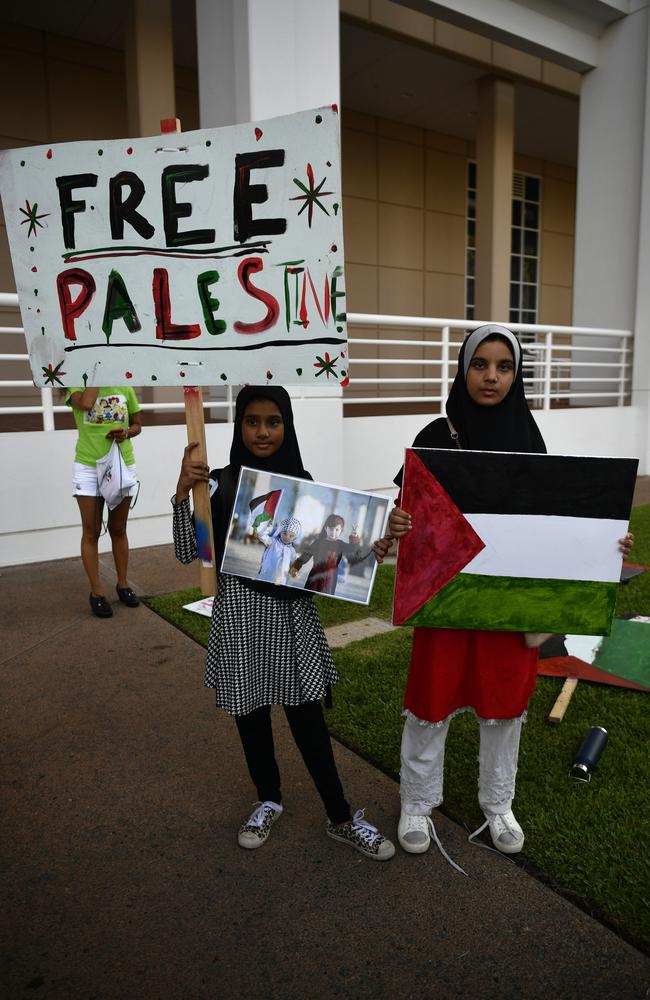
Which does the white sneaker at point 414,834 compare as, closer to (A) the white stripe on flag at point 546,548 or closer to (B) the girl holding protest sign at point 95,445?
(A) the white stripe on flag at point 546,548

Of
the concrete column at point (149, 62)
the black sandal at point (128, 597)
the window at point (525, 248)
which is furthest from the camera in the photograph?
the window at point (525, 248)

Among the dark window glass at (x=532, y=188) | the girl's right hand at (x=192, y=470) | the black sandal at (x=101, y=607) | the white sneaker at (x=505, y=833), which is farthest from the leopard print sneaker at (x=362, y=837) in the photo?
the dark window glass at (x=532, y=188)

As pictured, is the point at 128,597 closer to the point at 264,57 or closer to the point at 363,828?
the point at 363,828

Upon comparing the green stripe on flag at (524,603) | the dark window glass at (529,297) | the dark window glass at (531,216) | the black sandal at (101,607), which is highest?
the dark window glass at (531,216)

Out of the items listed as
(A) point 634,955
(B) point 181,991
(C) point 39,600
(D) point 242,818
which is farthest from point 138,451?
(A) point 634,955

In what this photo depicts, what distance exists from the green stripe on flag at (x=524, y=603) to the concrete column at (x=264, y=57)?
5.55m

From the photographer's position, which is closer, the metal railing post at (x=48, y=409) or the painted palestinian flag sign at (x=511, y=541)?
the painted palestinian flag sign at (x=511, y=541)

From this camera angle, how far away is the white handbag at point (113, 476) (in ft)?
15.3

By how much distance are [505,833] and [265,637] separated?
105 cm

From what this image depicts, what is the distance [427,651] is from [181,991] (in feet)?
3.83

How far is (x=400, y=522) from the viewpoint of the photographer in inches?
87.3

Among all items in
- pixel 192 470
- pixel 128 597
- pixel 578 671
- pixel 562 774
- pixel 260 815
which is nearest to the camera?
pixel 192 470

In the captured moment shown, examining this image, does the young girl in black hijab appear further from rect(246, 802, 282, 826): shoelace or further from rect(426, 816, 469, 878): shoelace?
rect(426, 816, 469, 878): shoelace

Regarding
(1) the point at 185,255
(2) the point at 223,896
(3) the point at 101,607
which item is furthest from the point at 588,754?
(3) the point at 101,607
